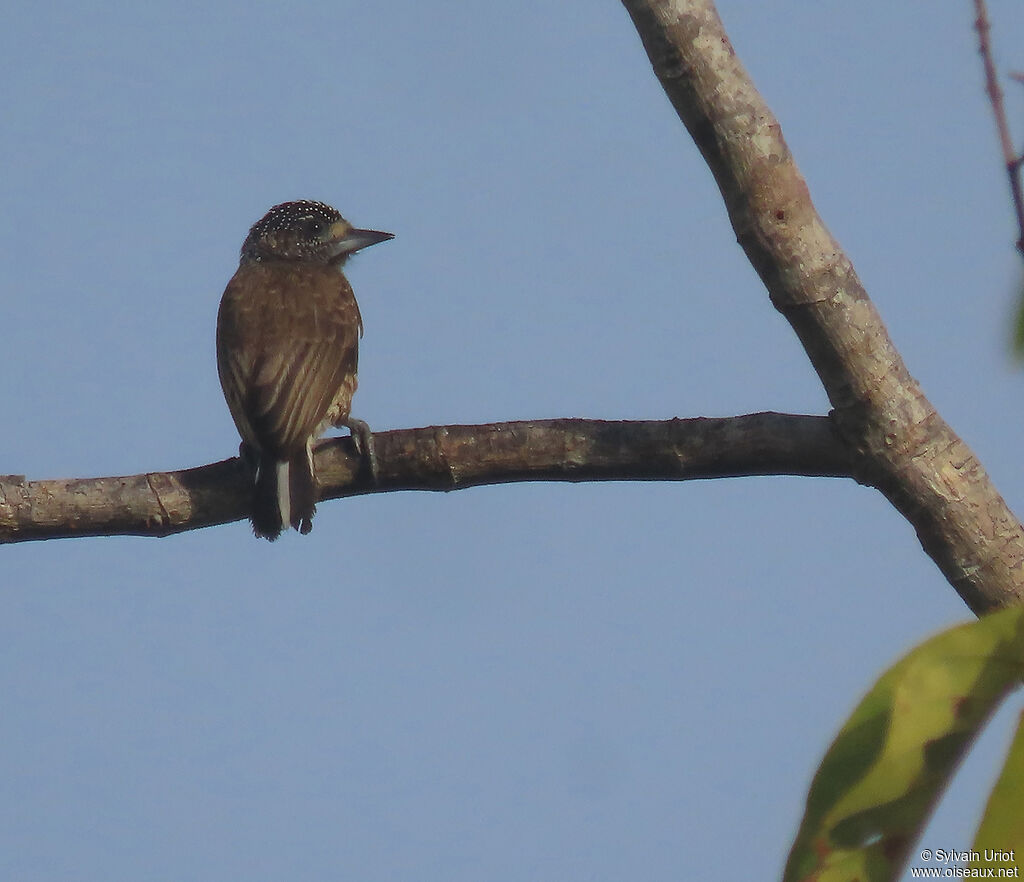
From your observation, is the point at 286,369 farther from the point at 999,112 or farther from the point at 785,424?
the point at 999,112

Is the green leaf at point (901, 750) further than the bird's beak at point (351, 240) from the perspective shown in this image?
No

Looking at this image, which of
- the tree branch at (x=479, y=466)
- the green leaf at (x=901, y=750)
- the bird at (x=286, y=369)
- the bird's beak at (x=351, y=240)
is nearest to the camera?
the green leaf at (x=901, y=750)

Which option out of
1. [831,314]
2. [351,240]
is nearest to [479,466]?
[831,314]

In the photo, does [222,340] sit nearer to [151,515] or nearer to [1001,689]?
[151,515]

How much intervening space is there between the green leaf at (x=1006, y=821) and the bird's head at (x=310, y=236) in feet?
22.5

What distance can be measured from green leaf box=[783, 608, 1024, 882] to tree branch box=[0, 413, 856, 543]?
1755 millimetres

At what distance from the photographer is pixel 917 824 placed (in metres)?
1.95

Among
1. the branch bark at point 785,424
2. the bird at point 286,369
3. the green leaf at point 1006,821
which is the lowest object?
the green leaf at point 1006,821

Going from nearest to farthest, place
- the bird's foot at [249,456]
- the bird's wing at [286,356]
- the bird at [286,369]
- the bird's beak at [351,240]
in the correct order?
the bird's foot at [249,456] → the bird at [286,369] → the bird's wing at [286,356] → the bird's beak at [351,240]

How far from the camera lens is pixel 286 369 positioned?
6207 millimetres

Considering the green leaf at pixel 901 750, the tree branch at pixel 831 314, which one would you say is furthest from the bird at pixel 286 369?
the green leaf at pixel 901 750

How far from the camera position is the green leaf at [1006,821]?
5.09 feet

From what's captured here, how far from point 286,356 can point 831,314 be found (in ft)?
11.6

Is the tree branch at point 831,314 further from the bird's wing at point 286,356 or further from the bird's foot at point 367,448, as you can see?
the bird's wing at point 286,356
